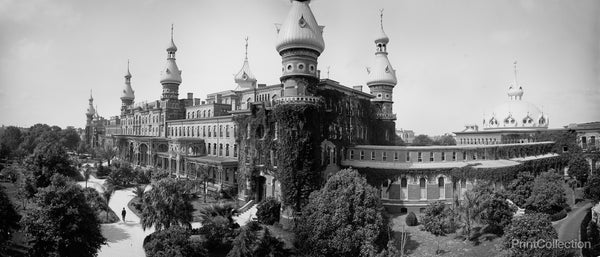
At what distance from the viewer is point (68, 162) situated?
43969 millimetres

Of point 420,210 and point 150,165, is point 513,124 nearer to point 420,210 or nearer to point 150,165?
point 420,210

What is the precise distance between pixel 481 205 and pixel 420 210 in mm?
10362

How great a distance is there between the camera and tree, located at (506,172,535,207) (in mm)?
37125

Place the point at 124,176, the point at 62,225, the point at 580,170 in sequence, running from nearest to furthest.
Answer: the point at 62,225
the point at 580,170
the point at 124,176

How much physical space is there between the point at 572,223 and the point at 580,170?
2523 centimetres

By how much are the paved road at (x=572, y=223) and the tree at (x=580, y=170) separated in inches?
523

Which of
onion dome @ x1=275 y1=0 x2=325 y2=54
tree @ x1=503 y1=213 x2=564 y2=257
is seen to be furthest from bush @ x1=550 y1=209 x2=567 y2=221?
onion dome @ x1=275 y1=0 x2=325 y2=54

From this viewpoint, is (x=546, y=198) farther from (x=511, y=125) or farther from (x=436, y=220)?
(x=511, y=125)

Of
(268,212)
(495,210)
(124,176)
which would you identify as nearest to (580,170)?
(495,210)

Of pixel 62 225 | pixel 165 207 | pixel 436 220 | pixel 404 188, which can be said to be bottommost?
pixel 436 220

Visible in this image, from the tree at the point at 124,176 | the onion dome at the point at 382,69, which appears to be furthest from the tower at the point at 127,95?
the onion dome at the point at 382,69

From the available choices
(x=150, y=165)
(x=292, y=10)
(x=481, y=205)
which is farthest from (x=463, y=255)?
(x=150, y=165)

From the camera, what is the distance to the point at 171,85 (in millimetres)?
66812

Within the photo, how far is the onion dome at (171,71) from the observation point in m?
66.2
